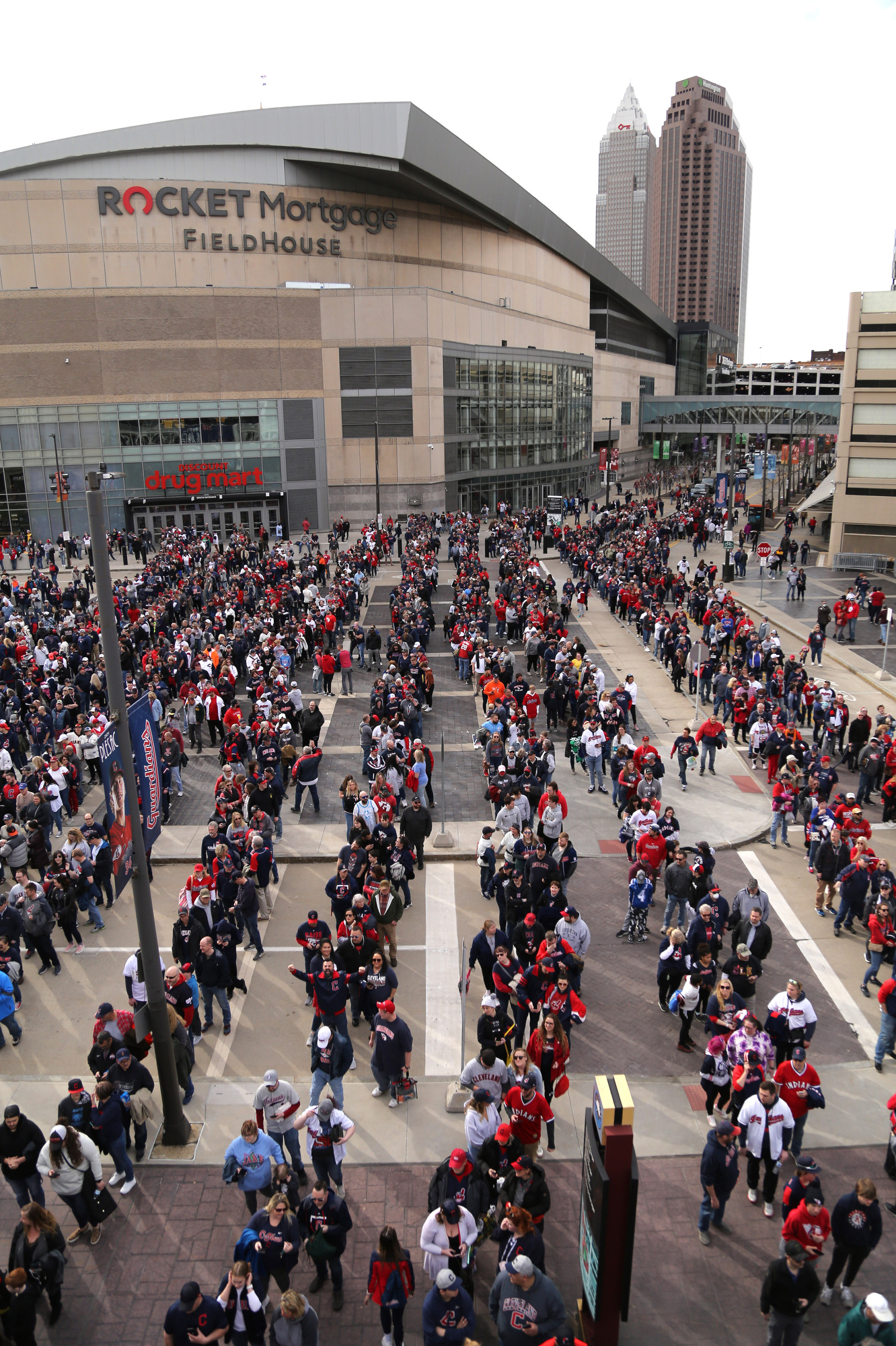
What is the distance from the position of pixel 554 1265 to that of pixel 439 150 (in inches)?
2524

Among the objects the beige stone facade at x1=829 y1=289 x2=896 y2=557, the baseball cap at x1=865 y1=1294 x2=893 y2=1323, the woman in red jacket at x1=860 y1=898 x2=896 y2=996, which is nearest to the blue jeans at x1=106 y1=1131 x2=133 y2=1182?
the baseball cap at x1=865 y1=1294 x2=893 y2=1323

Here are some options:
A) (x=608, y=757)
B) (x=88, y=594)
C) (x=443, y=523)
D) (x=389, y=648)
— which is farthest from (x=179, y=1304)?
(x=443, y=523)

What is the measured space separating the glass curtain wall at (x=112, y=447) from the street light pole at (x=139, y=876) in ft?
160

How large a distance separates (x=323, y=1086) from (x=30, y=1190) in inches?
107

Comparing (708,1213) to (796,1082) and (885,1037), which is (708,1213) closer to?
(796,1082)

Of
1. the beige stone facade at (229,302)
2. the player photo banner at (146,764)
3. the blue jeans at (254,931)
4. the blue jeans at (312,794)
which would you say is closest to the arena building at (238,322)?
the beige stone facade at (229,302)

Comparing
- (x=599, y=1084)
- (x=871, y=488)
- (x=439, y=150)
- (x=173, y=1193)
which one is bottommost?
(x=173, y=1193)

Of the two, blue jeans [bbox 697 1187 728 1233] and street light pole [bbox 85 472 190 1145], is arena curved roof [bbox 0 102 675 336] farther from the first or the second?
blue jeans [bbox 697 1187 728 1233]

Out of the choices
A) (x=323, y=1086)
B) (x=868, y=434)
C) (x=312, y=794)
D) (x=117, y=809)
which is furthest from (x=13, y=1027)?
(x=868, y=434)

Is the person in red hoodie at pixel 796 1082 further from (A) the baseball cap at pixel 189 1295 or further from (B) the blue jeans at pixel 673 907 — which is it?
(A) the baseball cap at pixel 189 1295

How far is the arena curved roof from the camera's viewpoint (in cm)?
5478

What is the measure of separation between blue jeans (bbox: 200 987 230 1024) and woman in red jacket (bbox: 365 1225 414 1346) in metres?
4.41

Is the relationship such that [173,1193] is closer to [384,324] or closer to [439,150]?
[384,324]

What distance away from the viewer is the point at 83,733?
696 inches
